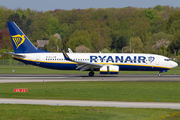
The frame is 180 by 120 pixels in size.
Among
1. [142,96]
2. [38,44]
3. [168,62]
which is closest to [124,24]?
[38,44]

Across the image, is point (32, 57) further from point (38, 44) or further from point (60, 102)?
point (38, 44)

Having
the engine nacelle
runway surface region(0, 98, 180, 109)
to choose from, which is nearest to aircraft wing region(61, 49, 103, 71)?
the engine nacelle

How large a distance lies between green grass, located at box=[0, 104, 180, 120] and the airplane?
26.7 m

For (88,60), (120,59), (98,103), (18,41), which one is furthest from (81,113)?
(18,41)

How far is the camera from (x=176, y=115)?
59.6 feet

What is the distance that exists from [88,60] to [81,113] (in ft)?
99.3

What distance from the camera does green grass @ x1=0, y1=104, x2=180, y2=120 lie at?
699 inches

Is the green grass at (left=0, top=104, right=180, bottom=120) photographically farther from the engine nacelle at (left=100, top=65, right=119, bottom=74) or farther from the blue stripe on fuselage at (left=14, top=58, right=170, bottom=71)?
the blue stripe on fuselage at (left=14, top=58, right=170, bottom=71)

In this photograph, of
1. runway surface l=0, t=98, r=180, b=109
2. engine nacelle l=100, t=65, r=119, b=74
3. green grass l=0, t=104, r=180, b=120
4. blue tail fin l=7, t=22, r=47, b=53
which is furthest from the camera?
blue tail fin l=7, t=22, r=47, b=53

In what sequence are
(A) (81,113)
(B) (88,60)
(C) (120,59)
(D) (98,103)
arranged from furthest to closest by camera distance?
1. (B) (88,60)
2. (C) (120,59)
3. (D) (98,103)
4. (A) (81,113)

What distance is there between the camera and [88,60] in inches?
1925

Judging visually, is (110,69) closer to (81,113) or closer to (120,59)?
(120,59)

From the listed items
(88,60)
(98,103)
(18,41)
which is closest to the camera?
(98,103)

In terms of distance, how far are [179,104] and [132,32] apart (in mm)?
149125
